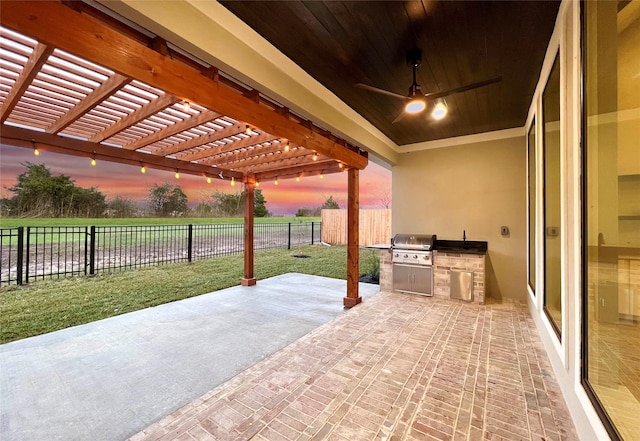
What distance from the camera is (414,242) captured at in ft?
16.6

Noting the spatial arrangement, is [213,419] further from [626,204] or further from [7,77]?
[7,77]

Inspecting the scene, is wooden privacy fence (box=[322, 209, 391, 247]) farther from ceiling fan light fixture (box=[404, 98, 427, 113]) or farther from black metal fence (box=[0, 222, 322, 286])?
ceiling fan light fixture (box=[404, 98, 427, 113])

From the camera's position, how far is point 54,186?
5445 millimetres

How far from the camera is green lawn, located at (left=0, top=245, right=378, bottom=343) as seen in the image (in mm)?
3803

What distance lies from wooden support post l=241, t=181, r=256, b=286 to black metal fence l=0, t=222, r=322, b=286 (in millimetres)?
3424

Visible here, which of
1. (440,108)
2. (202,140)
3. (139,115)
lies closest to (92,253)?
(202,140)

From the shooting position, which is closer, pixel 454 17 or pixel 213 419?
pixel 213 419

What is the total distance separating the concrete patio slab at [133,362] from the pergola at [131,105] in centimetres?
176

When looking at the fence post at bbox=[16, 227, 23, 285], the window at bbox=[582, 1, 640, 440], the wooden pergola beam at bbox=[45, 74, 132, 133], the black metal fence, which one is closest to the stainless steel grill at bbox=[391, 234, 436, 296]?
the window at bbox=[582, 1, 640, 440]

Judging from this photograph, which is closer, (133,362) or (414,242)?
(133,362)

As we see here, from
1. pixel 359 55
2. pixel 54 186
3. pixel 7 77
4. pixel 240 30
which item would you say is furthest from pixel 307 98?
pixel 54 186

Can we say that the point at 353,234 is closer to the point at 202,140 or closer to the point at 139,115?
the point at 202,140

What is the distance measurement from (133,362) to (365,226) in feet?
30.4

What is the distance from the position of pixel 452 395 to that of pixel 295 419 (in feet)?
4.33
